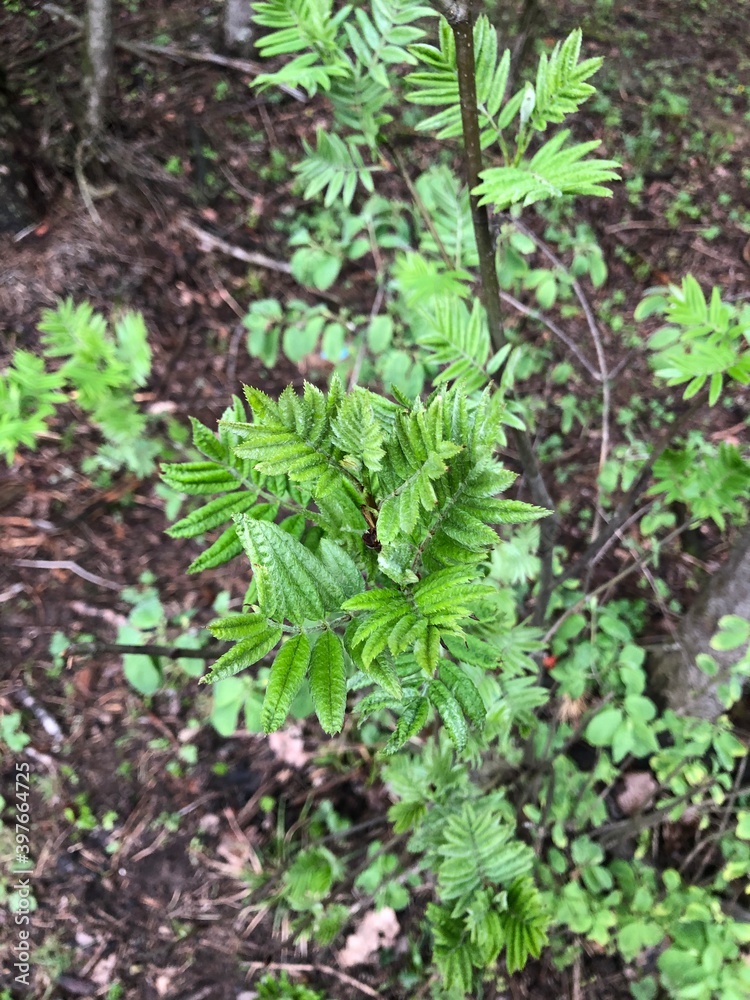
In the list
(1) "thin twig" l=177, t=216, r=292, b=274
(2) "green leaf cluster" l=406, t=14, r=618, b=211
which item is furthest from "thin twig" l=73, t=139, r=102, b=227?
(2) "green leaf cluster" l=406, t=14, r=618, b=211

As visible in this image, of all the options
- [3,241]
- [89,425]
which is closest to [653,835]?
[89,425]

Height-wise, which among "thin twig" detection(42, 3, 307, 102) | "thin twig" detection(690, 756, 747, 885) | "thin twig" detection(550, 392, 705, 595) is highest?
"thin twig" detection(42, 3, 307, 102)

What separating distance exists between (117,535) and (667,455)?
2.27m

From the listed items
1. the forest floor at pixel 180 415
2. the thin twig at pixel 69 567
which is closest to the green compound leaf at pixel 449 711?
the forest floor at pixel 180 415

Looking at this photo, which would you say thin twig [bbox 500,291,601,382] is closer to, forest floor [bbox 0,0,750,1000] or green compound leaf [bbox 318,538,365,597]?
forest floor [bbox 0,0,750,1000]

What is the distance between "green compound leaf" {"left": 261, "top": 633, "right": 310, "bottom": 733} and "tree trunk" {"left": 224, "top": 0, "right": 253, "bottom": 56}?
12.0 feet

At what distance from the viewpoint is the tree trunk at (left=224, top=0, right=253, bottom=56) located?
317 centimetres

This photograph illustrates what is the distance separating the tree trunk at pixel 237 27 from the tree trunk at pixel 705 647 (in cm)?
347

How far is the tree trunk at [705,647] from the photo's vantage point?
1.70m

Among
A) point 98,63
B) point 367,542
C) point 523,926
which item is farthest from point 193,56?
point 523,926

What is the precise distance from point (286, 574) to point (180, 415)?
2416 mm

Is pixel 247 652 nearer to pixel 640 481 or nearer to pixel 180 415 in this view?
pixel 640 481

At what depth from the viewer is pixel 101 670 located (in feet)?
8.32

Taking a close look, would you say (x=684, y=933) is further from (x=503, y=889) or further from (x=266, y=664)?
Result: (x=266, y=664)
